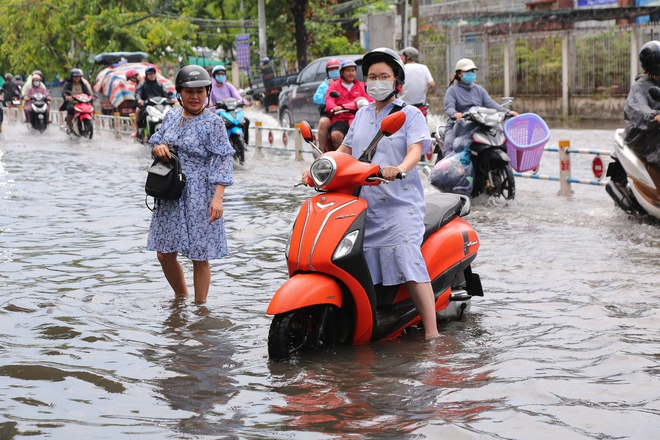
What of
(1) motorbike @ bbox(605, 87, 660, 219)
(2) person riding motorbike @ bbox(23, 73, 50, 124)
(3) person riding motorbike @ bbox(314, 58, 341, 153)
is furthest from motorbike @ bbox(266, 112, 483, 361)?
(2) person riding motorbike @ bbox(23, 73, 50, 124)

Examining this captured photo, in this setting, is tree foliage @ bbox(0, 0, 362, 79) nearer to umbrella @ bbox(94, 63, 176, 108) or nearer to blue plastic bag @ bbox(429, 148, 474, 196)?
umbrella @ bbox(94, 63, 176, 108)

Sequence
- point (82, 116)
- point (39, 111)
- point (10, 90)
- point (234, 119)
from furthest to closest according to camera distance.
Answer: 1. point (10, 90)
2. point (39, 111)
3. point (82, 116)
4. point (234, 119)

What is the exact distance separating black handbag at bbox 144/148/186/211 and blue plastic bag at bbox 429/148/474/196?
5552 mm

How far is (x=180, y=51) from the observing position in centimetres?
3972

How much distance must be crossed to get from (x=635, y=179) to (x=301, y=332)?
17.3ft

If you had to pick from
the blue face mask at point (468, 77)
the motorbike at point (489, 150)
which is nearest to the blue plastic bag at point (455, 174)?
the motorbike at point (489, 150)

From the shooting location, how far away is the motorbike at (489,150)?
11.5 meters

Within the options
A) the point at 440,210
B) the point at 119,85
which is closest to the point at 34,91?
the point at 119,85

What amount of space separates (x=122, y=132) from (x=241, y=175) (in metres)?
13.5

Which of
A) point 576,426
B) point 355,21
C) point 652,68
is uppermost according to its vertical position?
point 355,21

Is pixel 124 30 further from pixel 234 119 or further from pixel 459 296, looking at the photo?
pixel 459 296

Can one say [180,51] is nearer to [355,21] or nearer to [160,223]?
[355,21]

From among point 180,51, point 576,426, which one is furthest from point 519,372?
point 180,51

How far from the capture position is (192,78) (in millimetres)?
6469
